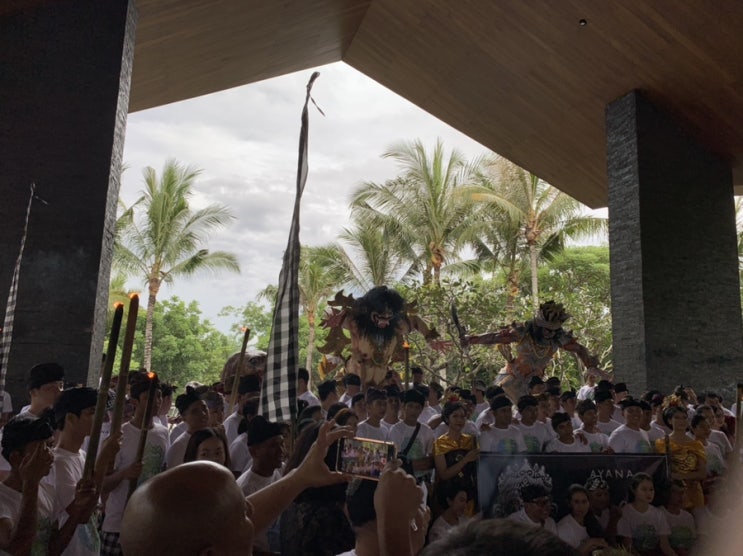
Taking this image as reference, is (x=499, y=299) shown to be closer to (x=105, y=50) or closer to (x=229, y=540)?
(x=105, y=50)

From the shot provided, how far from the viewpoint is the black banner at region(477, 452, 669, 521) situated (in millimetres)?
5414

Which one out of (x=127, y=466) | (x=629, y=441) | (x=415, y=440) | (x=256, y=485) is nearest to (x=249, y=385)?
(x=415, y=440)

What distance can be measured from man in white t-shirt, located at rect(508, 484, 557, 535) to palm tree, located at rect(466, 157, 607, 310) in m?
18.2

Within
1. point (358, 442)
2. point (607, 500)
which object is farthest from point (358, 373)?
point (358, 442)

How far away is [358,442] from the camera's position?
2340mm

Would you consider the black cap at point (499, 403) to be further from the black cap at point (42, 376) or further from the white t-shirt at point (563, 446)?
the black cap at point (42, 376)

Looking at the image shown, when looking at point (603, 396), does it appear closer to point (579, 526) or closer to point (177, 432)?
point (579, 526)

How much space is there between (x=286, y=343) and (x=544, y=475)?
8.71 ft

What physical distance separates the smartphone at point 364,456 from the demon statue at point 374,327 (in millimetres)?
8029

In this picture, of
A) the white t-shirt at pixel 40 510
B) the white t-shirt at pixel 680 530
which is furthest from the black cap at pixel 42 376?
the white t-shirt at pixel 680 530

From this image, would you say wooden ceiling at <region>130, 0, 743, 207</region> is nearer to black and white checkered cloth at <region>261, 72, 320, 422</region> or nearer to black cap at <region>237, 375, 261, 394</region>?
black cap at <region>237, 375, 261, 394</region>

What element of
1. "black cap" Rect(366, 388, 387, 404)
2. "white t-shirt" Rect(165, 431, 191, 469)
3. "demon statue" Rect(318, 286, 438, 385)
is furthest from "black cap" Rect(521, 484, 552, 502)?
"demon statue" Rect(318, 286, 438, 385)

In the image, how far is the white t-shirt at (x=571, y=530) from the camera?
17.4ft

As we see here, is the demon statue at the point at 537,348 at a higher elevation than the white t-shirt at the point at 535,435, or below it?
higher
